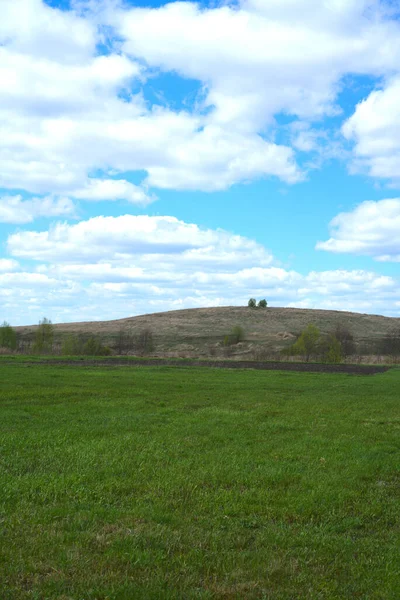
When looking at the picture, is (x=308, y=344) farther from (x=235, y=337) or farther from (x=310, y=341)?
(x=235, y=337)

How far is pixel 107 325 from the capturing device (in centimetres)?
12725

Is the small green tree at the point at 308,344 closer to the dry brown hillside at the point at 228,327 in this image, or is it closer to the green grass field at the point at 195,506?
the dry brown hillside at the point at 228,327

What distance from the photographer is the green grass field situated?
5.82m

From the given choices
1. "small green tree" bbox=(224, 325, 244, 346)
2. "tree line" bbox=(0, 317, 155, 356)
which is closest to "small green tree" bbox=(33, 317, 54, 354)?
"tree line" bbox=(0, 317, 155, 356)

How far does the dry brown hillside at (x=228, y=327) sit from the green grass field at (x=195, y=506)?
7176cm

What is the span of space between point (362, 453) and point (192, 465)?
4.30 metres

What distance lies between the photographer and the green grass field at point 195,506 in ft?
19.1

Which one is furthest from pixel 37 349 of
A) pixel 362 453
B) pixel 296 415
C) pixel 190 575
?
pixel 190 575

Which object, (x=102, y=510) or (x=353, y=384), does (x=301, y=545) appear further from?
(x=353, y=384)

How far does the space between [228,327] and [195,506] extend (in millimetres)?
111487

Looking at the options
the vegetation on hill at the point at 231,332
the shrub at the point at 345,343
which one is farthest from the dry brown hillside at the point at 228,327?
the shrub at the point at 345,343

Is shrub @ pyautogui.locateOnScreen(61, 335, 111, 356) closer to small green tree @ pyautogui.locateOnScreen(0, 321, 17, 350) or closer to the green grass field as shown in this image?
small green tree @ pyautogui.locateOnScreen(0, 321, 17, 350)

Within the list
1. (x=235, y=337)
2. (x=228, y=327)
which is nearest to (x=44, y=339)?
(x=235, y=337)

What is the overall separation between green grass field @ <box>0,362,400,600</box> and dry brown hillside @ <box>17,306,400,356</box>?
7176 cm
